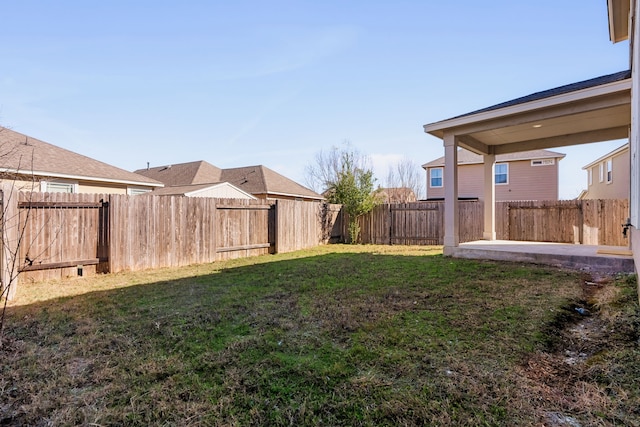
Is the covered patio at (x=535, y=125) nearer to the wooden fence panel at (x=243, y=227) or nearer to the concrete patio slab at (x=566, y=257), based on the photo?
the concrete patio slab at (x=566, y=257)

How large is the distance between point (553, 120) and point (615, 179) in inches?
471

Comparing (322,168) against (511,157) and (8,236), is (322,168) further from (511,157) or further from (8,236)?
(8,236)

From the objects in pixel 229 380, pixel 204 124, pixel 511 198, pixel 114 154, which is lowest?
pixel 229 380

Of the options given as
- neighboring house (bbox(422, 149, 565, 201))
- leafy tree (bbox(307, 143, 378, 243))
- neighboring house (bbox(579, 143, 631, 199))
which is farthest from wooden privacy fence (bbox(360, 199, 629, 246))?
neighboring house (bbox(422, 149, 565, 201))

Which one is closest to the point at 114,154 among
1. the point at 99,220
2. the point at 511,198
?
the point at 99,220

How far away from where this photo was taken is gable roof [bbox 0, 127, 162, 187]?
960 cm

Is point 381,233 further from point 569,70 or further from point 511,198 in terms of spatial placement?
point 511,198

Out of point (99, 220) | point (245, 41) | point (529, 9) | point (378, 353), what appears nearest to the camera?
point (378, 353)

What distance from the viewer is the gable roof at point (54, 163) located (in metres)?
9.60

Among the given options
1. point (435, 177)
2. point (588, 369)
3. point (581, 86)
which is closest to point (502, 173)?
point (435, 177)

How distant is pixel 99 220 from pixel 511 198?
1905cm

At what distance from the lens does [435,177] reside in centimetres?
1966

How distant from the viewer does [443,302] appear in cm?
423

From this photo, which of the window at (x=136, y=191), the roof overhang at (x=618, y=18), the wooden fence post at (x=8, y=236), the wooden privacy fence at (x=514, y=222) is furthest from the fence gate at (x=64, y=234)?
the roof overhang at (x=618, y=18)
